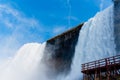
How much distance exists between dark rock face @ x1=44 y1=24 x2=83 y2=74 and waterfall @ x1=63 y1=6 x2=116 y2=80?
1946 millimetres

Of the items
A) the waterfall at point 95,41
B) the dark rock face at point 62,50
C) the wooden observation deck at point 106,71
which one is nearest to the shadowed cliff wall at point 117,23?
the waterfall at point 95,41

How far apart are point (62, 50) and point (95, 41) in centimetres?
1211

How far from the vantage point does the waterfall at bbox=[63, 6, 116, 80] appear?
209 feet

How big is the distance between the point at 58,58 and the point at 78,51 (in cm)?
836

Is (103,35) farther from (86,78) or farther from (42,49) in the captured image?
(42,49)

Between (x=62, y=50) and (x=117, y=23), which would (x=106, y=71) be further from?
(x=62, y=50)

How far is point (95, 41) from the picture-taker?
2655 inches

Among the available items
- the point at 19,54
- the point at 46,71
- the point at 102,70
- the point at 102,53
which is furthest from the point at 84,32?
the point at 19,54

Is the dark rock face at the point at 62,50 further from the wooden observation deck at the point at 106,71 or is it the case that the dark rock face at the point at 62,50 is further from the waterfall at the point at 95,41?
the wooden observation deck at the point at 106,71

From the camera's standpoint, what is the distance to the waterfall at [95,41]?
63844mm

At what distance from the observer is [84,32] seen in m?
72.4

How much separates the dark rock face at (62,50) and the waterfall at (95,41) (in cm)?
195

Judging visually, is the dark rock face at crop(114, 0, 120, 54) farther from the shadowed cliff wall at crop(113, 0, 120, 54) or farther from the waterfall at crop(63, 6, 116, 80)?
the waterfall at crop(63, 6, 116, 80)

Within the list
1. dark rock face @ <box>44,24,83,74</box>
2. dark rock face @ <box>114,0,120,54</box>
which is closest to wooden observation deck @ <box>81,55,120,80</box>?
dark rock face @ <box>114,0,120,54</box>
